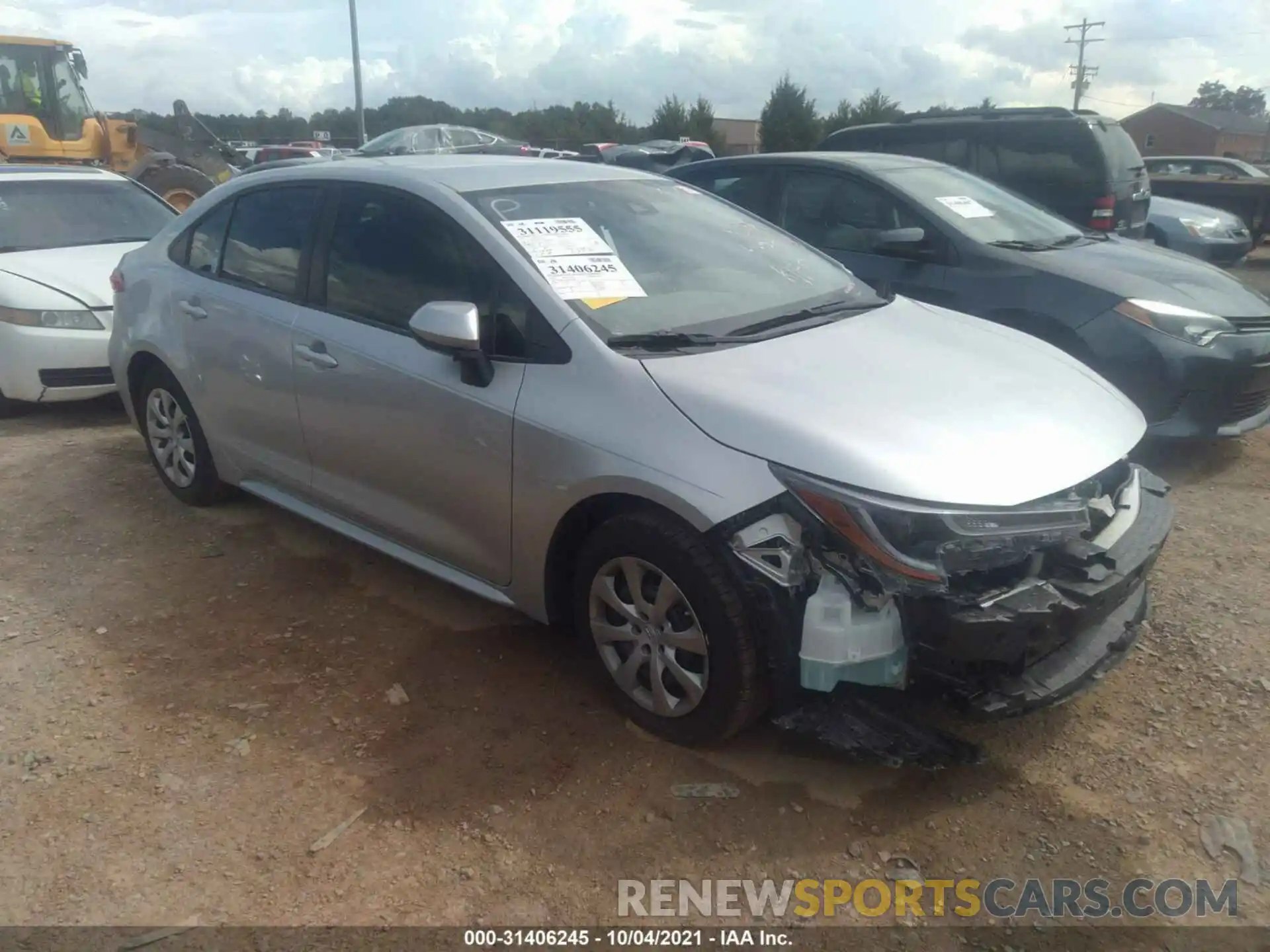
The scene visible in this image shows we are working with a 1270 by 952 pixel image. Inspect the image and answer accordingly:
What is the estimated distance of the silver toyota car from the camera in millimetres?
2584

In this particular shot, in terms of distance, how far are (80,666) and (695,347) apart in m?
2.50

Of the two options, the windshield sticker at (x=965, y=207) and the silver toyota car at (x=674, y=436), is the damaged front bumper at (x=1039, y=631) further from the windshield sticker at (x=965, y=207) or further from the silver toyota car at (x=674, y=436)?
the windshield sticker at (x=965, y=207)

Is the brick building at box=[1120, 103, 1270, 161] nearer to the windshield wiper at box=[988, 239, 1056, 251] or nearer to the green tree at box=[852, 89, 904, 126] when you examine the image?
the green tree at box=[852, 89, 904, 126]

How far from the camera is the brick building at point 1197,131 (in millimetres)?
61469

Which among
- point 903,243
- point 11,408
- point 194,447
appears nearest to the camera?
point 194,447

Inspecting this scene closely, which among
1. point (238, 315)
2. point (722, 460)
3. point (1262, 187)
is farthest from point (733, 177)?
point (1262, 187)

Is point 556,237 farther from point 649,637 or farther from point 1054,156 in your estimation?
point 1054,156

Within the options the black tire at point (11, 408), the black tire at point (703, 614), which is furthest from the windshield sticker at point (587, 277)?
the black tire at point (11, 408)

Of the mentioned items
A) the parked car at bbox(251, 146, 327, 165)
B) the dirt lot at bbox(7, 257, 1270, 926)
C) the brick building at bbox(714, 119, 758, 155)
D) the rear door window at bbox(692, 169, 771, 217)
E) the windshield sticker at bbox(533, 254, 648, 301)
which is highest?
the brick building at bbox(714, 119, 758, 155)

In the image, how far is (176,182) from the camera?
41.6 feet

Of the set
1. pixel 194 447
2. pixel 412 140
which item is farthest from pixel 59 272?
pixel 412 140

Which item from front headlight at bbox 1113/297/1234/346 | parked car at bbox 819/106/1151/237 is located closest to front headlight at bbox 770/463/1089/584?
front headlight at bbox 1113/297/1234/346

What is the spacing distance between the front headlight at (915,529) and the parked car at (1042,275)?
176 centimetres

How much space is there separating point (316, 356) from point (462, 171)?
894 mm
